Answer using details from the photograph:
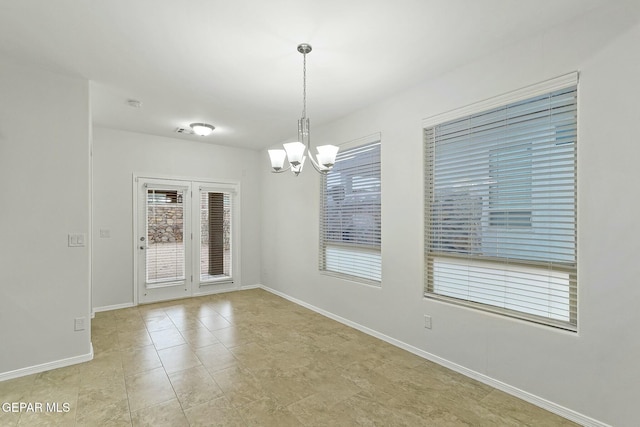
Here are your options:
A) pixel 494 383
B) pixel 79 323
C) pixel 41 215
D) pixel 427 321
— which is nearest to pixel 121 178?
pixel 41 215

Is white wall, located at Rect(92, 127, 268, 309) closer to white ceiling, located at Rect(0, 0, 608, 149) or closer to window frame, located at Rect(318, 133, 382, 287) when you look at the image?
white ceiling, located at Rect(0, 0, 608, 149)

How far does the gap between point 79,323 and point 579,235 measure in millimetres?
4355

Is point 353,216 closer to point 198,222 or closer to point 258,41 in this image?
point 258,41

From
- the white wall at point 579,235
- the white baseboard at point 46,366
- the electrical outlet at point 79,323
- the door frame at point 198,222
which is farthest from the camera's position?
the door frame at point 198,222

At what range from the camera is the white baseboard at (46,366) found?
2728 mm

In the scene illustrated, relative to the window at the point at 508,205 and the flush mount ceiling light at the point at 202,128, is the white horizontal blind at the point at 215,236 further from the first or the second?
the window at the point at 508,205

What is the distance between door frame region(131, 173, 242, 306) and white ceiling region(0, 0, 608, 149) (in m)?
1.79

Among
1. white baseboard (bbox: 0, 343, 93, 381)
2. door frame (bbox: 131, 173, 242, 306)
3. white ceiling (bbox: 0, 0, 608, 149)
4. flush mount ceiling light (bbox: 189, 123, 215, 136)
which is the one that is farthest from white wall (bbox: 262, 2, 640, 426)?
door frame (bbox: 131, 173, 242, 306)

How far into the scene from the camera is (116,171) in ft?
16.1

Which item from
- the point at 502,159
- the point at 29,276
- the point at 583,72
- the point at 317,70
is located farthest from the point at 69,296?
the point at 583,72

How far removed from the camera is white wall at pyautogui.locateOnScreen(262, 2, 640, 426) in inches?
76.5

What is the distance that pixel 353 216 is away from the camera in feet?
13.5

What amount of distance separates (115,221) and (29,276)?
2184mm

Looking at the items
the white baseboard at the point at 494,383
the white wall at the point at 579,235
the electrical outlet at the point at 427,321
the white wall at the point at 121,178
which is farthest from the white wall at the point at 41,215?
the electrical outlet at the point at 427,321
